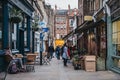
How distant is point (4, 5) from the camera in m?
22.1

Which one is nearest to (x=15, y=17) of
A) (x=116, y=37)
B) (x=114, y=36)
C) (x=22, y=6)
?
(x=116, y=37)

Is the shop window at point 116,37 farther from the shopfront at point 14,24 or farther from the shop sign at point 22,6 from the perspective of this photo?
the shop sign at point 22,6

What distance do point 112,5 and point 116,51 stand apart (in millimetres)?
2797

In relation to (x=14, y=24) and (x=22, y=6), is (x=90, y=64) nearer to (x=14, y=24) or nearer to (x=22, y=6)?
(x=14, y=24)

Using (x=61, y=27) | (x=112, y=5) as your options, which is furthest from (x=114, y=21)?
(x=61, y=27)

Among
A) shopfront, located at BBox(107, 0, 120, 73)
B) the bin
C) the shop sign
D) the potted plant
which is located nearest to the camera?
the potted plant

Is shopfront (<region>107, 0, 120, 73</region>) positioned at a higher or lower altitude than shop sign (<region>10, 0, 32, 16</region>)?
lower

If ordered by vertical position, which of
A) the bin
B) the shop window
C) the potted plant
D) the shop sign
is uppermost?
the shop sign

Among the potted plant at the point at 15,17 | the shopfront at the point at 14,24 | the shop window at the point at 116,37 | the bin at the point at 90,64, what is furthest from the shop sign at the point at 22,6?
the shop window at the point at 116,37

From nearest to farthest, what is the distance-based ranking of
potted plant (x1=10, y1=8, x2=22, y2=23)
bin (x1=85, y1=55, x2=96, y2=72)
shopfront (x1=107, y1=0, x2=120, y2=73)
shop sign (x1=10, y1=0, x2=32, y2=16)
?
potted plant (x1=10, y1=8, x2=22, y2=23)
shopfront (x1=107, y1=0, x2=120, y2=73)
bin (x1=85, y1=55, x2=96, y2=72)
shop sign (x1=10, y1=0, x2=32, y2=16)

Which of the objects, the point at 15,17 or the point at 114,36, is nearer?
the point at 15,17

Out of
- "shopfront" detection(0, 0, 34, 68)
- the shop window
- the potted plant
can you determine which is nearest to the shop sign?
"shopfront" detection(0, 0, 34, 68)

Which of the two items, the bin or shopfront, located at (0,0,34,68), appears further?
the bin

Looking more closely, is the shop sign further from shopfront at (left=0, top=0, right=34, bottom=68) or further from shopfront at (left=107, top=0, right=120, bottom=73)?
shopfront at (left=107, top=0, right=120, bottom=73)
